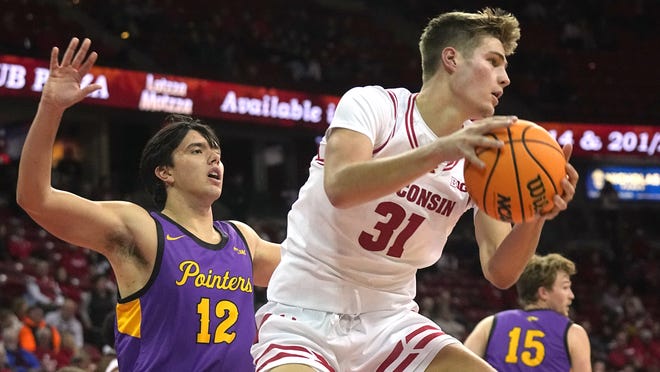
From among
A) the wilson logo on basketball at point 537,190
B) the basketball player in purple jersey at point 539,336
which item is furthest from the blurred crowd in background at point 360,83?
the wilson logo on basketball at point 537,190

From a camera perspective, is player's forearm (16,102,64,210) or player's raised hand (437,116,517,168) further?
Answer: player's forearm (16,102,64,210)

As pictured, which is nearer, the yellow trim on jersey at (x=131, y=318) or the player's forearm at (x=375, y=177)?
the player's forearm at (x=375, y=177)

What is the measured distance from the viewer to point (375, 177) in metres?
3.18

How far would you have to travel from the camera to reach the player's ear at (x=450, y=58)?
3.73 m

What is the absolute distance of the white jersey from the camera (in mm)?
3662

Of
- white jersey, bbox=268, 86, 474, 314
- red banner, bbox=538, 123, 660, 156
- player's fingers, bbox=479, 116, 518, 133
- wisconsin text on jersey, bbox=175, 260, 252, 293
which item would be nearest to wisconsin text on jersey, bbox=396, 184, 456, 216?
white jersey, bbox=268, 86, 474, 314

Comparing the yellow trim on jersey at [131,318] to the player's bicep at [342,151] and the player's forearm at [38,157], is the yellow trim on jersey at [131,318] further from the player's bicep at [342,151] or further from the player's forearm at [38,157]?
the player's bicep at [342,151]

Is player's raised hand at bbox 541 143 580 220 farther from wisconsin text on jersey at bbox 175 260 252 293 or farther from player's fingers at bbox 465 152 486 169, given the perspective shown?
wisconsin text on jersey at bbox 175 260 252 293

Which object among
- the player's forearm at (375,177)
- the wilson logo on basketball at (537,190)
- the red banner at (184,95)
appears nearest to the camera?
the player's forearm at (375,177)

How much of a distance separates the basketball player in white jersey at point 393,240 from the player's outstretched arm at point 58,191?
79 cm

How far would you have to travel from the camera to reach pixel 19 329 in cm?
963

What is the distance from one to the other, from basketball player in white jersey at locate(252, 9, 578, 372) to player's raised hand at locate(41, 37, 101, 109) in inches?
35.5

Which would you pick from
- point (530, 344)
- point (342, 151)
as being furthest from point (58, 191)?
point (530, 344)

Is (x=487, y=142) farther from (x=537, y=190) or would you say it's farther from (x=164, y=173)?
(x=164, y=173)
